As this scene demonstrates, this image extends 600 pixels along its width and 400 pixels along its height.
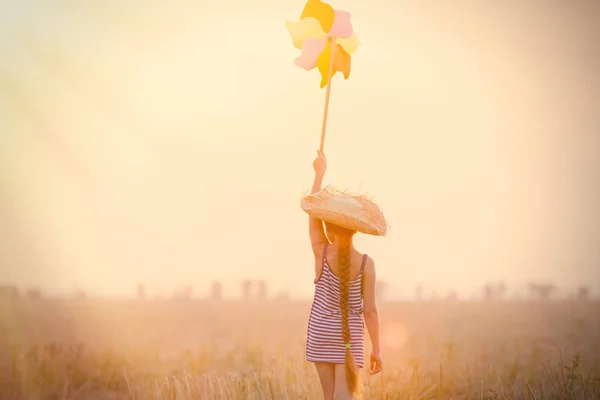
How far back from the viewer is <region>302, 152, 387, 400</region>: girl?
6613mm

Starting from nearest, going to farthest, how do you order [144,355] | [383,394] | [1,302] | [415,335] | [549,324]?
1. [383,394]
2. [144,355]
3. [1,302]
4. [415,335]
5. [549,324]

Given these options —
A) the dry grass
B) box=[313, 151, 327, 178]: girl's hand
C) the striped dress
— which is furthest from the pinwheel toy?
the dry grass

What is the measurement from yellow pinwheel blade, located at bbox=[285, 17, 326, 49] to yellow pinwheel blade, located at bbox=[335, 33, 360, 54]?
171 millimetres

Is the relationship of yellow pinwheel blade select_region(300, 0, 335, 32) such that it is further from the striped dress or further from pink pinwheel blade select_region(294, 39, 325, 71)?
the striped dress

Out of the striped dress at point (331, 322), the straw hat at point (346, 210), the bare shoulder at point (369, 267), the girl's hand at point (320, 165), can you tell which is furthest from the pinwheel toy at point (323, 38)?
the striped dress at point (331, 322)

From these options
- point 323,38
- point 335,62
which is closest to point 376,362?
point 335,62

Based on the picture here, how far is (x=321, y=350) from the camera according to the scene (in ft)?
21.7

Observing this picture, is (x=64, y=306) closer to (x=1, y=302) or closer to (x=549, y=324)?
(x=1, y=302)

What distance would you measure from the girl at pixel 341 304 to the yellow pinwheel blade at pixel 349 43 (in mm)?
1758

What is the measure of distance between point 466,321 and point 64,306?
28.4ft

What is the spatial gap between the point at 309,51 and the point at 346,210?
183 cm

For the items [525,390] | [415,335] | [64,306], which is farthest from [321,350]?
[64,306]

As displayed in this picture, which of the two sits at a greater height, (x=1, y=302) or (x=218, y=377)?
(x=1, y=302)

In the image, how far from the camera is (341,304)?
21.9 ft
